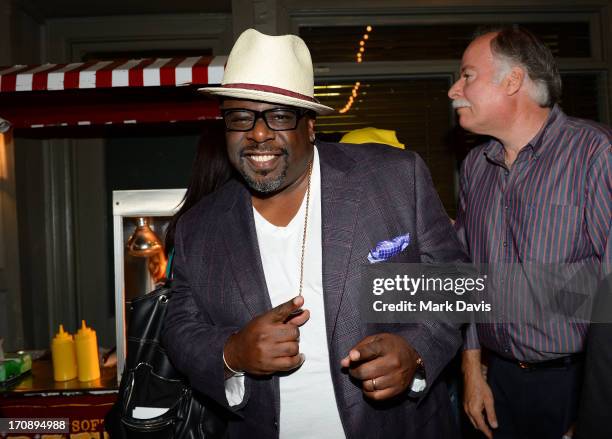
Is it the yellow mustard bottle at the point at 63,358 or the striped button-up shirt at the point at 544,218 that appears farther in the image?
the yellow mustard bottle at the point at 63,358

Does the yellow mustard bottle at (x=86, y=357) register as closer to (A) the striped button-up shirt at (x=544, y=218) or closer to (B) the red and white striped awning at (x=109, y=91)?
(B) the red and white striped awning at (x=109, y=91)

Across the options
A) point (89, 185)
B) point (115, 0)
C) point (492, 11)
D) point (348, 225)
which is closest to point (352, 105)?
point (492, 11)

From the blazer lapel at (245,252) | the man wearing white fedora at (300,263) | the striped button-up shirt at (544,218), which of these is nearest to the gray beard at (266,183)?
the man wearing white fedora at (300,263)

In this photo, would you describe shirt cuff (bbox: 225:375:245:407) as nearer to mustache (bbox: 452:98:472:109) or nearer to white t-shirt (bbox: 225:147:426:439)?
white t-shirt (bbox: 225:147:426:439)

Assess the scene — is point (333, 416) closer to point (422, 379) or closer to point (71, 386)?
point (422, 379)

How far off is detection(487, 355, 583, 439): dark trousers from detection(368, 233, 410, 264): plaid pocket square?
0.91 meters

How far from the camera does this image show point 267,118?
1.68 meters

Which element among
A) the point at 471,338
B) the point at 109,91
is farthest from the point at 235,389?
the point at 109,91

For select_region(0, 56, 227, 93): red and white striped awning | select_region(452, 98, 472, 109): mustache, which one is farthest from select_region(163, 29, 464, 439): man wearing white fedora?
select_region(0, 56, 227, 93): red and white striped awning

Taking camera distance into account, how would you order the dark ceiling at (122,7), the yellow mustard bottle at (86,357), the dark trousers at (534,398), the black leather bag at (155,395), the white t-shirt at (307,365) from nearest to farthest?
the white t-shirt at (307,365) → the black leather bag at (155,395) → the dark trousers at (534,398) → the yellow mustard bottle at (86,357) → the dark ceiling at (122,7)

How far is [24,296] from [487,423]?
143 inches

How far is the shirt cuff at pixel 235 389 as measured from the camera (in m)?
1.67

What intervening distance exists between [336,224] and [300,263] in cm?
17

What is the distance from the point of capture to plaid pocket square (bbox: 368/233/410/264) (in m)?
1.65
